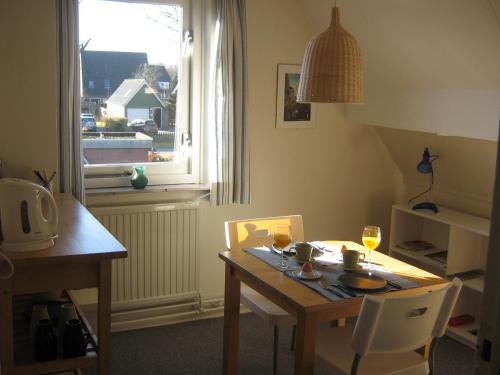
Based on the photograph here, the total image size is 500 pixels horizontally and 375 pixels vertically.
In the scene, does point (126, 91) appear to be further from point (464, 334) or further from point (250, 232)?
point (464, 334)

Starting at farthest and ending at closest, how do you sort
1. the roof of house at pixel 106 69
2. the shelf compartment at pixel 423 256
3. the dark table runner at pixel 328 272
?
1. the shelf compartment at pixel 423 256
2. the roof of house at pixel 106 69
3. the dark table runner at pixel 328 272

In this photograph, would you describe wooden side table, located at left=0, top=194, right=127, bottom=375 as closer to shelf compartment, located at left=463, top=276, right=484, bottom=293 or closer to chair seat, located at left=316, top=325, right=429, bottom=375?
chair seat, located at left=316, top=325, right=429, bottom=375

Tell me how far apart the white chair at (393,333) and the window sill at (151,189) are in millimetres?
1429

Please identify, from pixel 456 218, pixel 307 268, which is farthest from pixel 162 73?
pixel 456 218

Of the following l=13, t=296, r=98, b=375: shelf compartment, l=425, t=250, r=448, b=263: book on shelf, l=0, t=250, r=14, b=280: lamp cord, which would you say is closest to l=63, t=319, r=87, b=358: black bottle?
l=13, t=296, r=98, b=375: shelf compartment

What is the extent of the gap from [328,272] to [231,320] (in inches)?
23.4

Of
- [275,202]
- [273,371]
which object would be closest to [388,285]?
[273,371]

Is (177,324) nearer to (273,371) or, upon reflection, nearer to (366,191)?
(273,371)

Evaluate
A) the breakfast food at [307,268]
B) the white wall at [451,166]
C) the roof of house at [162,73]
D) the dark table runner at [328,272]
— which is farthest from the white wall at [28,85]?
the white wall at [451,166]

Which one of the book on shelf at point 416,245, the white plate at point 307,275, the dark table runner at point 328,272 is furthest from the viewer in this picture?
the book on shelf at point 416,245

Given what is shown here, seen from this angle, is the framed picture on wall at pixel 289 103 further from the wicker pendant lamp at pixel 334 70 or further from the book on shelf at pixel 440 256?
the wicker pendant lamp at pixel 334 70

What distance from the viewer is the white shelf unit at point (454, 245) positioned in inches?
143

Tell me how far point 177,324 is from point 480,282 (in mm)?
1894

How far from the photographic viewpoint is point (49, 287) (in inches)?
86.2
